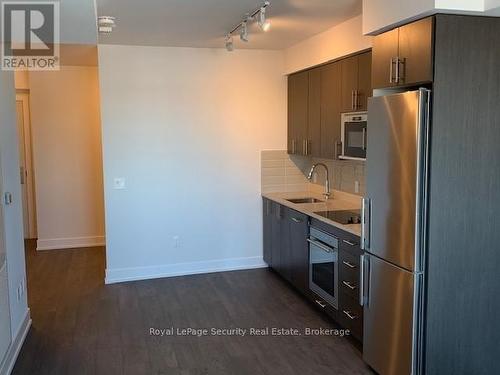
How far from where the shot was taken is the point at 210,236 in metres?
5.57

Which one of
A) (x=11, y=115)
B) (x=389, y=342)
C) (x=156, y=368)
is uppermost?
(x=11, y=115)

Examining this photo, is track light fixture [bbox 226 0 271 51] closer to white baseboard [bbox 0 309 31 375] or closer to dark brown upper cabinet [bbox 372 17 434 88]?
dark brown upper cabinet [bbox 372 17 434 88]

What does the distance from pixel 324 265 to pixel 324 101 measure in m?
1.60

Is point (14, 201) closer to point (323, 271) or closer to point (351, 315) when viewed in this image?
point (323, 271)

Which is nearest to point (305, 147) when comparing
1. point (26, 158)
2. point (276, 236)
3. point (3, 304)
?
point (276, 236)

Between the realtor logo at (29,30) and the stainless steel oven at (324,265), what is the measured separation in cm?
271

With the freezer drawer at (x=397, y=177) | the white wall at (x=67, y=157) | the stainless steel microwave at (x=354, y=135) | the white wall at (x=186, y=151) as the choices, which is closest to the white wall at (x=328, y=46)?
→ the white wall at (x=186, y=151)

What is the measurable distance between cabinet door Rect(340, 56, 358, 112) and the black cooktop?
0.91 meters

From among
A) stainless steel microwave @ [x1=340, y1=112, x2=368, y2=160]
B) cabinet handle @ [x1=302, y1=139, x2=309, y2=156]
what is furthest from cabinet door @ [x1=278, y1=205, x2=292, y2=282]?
stainless steel microwave @ [x1=340, y1=112, x2=368, y2=160]

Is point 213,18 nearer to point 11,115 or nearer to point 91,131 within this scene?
point 11,115

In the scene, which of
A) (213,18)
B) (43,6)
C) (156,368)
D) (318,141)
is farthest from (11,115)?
(318,141)

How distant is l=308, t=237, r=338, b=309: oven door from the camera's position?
12.8 ft

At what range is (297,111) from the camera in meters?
5.33

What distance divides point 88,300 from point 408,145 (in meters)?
→ 3.48
